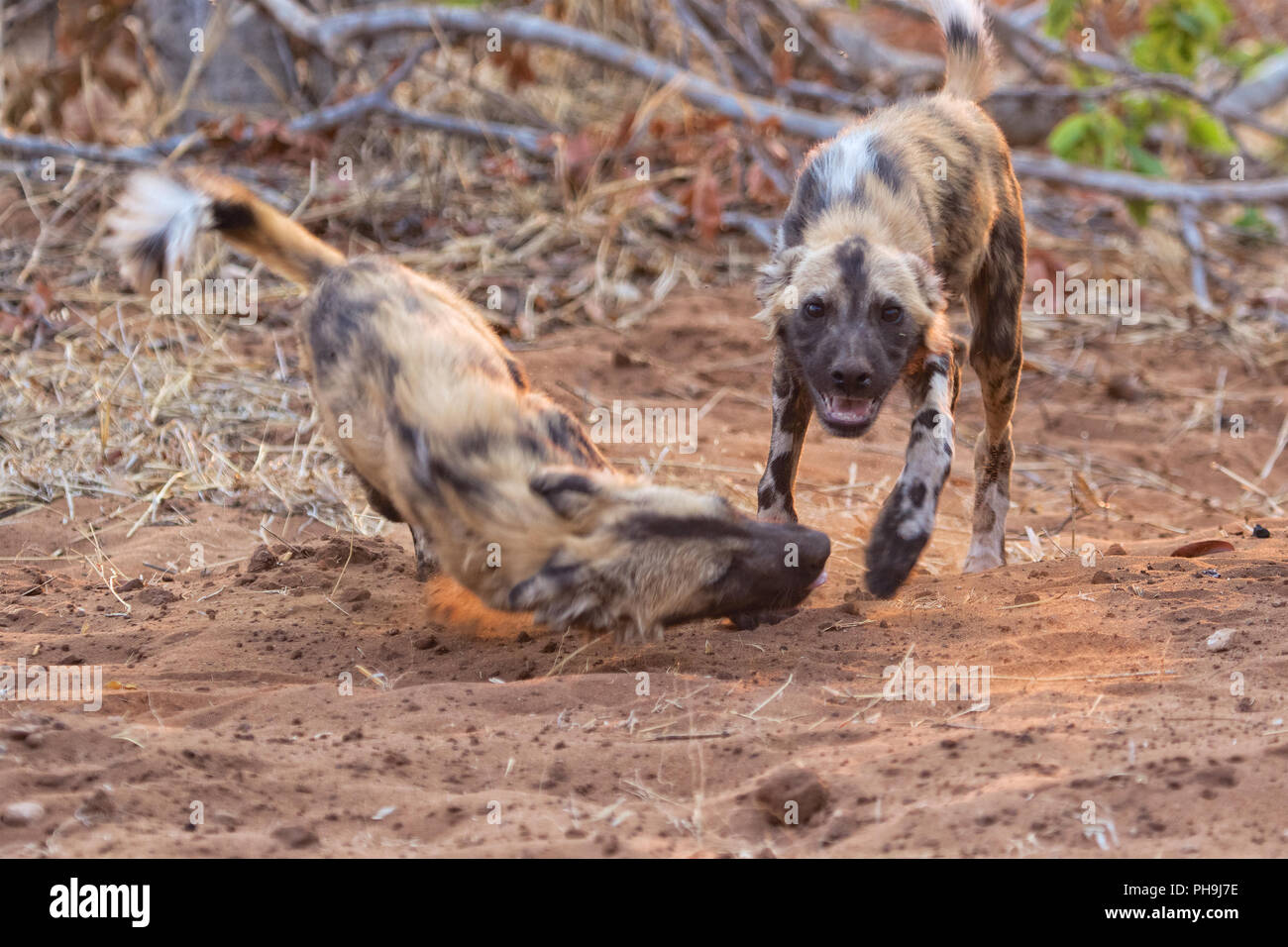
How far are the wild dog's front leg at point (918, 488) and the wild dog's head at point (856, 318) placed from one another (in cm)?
17

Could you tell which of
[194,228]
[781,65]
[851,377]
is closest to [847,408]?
[851,377]

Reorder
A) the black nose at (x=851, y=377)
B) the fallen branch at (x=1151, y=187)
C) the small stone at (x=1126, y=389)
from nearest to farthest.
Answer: the black nose at (x=851, y=377)
the small stone at (x=1126, y=389)
the fallen branch at (x=1151, y=187)

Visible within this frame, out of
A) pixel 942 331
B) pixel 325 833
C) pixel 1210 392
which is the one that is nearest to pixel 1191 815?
pixel 325 833

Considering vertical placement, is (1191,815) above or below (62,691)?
below

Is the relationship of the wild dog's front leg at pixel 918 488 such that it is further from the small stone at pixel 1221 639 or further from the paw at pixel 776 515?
the small stone at pixel 1221 639

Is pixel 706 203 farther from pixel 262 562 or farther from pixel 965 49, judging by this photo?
pixel 262 562

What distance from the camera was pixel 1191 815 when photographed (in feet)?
8.72

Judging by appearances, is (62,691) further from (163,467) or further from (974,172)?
(974,172)

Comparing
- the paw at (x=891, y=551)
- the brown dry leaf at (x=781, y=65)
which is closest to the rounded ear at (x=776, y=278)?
the paw at (x=891, y=551)

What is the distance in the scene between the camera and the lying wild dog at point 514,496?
141 inches

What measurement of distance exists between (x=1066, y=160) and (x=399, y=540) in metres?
4.94

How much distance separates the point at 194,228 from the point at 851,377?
87.5 inches

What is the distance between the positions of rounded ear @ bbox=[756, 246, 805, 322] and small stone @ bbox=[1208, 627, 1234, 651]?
1713 millimetres

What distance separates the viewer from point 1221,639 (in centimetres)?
362
